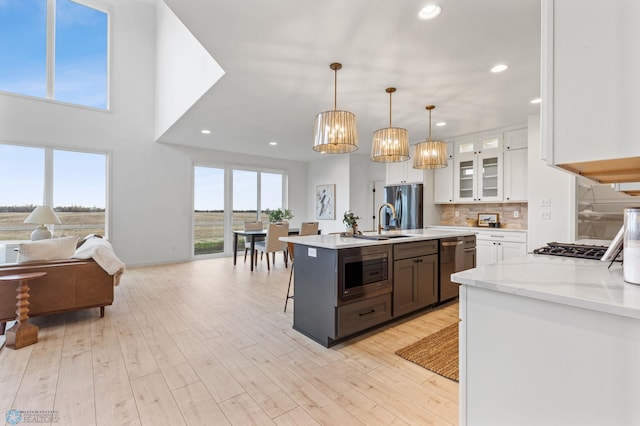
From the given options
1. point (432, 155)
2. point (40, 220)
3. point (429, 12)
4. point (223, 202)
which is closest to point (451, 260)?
point (432, 155)

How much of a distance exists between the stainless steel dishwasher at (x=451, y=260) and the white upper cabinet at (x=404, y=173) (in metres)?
2.17

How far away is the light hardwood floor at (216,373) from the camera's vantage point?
5.42 feet

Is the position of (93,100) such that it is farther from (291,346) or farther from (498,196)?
(498,196)

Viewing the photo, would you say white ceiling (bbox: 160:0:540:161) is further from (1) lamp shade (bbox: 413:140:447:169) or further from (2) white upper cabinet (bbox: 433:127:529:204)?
(1) lamp shade (bbox: 413:140:447:169)

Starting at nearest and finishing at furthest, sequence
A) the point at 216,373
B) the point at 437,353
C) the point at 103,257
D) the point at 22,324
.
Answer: the point at 216,373, the point at 437,353, the point at 22,324, the point at 103,257

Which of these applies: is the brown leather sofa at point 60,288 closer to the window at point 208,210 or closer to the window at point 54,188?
the window at point 54,188

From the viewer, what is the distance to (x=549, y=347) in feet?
3.12

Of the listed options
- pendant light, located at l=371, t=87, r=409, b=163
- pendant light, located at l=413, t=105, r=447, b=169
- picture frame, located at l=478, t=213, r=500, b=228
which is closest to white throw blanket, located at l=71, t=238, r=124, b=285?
pendant light, located at l=371, t=87, r=409, b=163

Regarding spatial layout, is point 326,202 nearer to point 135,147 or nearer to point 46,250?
point 135,147

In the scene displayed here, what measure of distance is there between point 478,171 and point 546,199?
1.19m

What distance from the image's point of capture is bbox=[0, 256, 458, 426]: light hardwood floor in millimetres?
1653

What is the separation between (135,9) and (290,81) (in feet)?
16.4

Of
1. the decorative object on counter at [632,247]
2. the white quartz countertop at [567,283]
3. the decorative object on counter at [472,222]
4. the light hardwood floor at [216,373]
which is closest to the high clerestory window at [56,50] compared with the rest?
the light hardwood floor at [216,373]

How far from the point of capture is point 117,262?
10.3 feet
